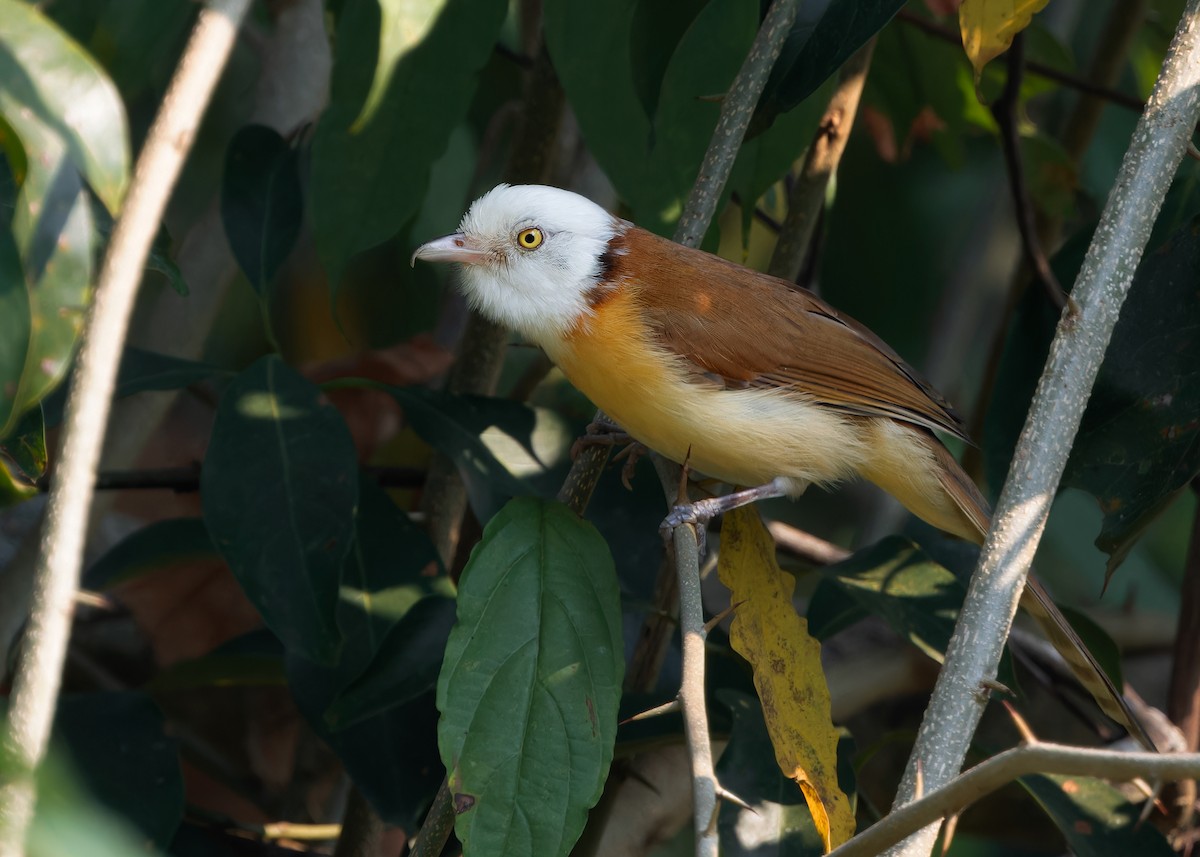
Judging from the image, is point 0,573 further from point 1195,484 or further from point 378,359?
point 1195,484

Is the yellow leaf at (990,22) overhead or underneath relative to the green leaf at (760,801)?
overhead

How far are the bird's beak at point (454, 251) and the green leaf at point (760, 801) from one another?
110cm

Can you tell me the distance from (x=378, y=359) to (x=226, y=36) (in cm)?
264

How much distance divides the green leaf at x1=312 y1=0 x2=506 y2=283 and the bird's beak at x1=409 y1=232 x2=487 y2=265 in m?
0.30

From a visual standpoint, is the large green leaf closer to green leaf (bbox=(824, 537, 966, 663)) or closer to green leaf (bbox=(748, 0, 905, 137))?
green leaf (bbox=(824, 537, 966, 663))

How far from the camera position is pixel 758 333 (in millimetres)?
2650

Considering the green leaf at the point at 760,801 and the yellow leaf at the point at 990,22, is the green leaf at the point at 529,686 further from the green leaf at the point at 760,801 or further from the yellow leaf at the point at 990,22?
the yellow leaf at the point at 990,22

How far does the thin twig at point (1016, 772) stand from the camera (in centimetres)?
116

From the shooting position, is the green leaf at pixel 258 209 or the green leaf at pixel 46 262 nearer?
the green leaf at pixel 46 262

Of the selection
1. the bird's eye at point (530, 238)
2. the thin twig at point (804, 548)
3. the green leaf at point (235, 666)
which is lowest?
the green leaf at point (235, 666)

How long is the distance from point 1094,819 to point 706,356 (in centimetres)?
122

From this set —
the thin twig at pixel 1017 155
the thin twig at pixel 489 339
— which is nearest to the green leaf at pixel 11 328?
the thin twig at pixel 489 339

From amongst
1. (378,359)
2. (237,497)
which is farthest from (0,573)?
(378,359)

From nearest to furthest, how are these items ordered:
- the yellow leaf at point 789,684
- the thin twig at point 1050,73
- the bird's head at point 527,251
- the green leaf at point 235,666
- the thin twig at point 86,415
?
the thin twig at point 86,415, the yellow leaf at point 789,684, the bird's head at point 527,251, the green leaf at point 235,666, the thin twig at point 1050,73
